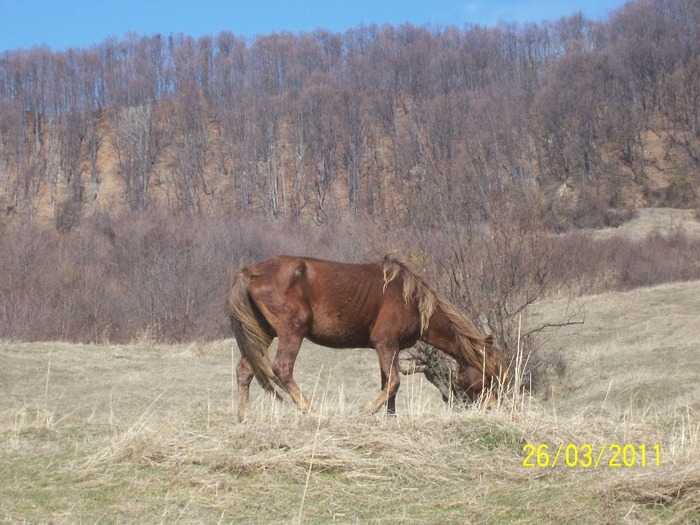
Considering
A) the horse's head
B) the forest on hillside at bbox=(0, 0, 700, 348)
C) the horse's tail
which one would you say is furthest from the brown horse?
Answer: the forest on hillside at bbox=(0, 0, 700, 348)

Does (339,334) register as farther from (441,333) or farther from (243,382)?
(441,333)

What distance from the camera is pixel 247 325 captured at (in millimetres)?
7758

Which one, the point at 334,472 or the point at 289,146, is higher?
the point at 289,146

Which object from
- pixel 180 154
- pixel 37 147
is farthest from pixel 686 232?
pixel 37 147

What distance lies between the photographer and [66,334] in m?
31.5

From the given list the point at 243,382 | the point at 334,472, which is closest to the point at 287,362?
the point at 243,382

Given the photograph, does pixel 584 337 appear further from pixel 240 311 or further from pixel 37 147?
pixel 37 147

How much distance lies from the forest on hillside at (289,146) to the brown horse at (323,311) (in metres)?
24.6

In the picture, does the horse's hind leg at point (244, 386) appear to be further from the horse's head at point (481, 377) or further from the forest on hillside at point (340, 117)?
the forest on hillside at point (340, 117)

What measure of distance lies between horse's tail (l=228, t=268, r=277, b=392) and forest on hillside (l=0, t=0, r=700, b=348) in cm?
2461

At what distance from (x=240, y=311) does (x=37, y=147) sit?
67534 millimetres

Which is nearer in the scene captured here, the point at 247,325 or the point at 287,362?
the point at 287,362
